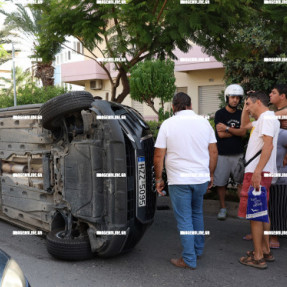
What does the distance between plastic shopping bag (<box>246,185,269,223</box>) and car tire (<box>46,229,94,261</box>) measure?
1694 millimetres

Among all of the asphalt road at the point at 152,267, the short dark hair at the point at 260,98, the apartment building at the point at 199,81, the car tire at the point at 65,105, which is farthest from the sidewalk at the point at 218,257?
the apartment building at the point at 199,81

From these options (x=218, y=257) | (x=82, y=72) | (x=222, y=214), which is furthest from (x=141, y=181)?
(x=82, y=72)

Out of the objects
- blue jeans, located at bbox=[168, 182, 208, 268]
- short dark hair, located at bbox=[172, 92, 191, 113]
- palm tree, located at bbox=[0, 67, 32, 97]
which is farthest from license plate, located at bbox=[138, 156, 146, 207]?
palm tree, located at bbox=[0, 67, 32, 97]

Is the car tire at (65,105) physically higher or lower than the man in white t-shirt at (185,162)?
higher

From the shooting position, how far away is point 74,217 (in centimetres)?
430

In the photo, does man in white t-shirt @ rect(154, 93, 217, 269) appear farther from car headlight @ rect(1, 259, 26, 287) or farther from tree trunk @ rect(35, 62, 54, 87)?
tree trunk @ rect(35, 62, 54, 87)

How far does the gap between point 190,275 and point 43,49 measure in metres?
6.17

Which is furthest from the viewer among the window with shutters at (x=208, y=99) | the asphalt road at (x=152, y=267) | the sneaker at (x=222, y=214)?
the window with shutters at (x=208, y=99)

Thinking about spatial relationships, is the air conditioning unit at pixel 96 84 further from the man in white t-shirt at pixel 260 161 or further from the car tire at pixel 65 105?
the man in white t-shirt at pixel 260 161

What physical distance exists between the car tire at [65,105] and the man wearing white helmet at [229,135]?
7.14ft

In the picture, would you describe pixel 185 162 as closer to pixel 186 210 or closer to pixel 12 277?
pixel 186 210

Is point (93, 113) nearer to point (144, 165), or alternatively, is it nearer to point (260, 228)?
point (144, 165)

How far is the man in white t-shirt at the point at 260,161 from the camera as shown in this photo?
12.5 ft

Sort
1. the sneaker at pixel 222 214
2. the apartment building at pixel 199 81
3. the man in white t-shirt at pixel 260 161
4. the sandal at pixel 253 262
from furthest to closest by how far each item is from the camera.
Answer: the apartment building at pixel 199 81
the sneaker at pixel 222 214
the sandal at pixel 253 262
the man in white t-shirt at pixel 260 161
